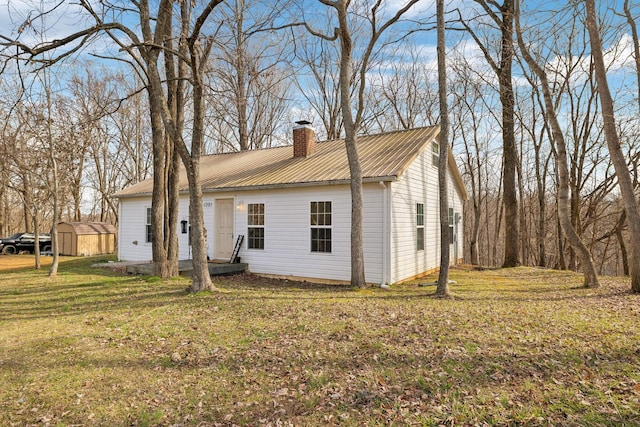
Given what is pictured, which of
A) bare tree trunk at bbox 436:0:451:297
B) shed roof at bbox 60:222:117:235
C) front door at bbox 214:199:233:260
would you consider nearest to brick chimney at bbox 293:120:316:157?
front door at bbox 214:199:233:260

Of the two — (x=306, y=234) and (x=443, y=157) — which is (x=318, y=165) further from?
(x=443, y=157)

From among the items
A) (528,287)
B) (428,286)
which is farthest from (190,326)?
(528,287)

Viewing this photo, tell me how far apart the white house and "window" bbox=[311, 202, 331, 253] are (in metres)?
0.03

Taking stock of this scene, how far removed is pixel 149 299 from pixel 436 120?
19.6 m

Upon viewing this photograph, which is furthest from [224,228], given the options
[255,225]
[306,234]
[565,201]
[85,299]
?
[565,201]

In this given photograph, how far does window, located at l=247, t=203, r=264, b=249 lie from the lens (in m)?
11.7

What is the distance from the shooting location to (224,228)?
1258 cm

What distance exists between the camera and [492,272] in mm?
13227

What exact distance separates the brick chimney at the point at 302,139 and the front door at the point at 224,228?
2.97m

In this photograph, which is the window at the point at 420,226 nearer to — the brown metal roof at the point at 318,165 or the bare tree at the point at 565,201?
the brown metal roof at the point at 318,165

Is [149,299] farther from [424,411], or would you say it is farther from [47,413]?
[424,411]

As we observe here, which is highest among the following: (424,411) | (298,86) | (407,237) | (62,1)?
(298,86)

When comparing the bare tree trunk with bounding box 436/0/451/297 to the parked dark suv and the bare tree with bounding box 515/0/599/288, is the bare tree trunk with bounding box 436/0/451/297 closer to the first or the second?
the bare tree with bounding box 515/0/599/288

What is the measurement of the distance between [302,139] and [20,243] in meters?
19.1
